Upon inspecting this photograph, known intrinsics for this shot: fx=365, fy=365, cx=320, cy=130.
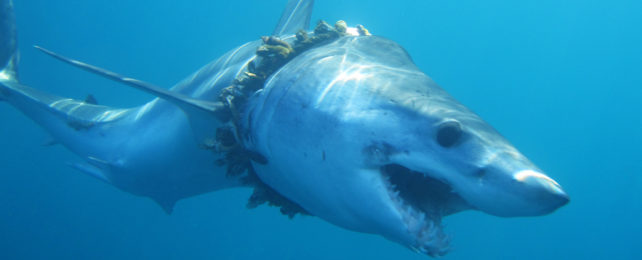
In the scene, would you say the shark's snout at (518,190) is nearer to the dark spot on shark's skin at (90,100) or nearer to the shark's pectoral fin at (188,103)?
the shark's pectoral fin at (188,103)

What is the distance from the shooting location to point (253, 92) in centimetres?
327

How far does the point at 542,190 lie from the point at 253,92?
7.80 feet

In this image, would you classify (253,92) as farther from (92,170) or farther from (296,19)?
(92,170)

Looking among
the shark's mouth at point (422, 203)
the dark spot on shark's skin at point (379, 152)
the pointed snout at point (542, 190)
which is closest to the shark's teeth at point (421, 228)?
the shark's mouth at point (422, 203)

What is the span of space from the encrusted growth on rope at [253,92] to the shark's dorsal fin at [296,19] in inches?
71.8

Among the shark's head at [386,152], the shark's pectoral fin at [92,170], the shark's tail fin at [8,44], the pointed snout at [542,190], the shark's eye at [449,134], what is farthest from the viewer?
the shark's tail fin at [8,44]

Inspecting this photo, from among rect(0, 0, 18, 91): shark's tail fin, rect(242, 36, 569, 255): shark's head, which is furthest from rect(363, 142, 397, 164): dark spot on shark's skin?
rect(0, 0, 18, 91): shark's tail fin

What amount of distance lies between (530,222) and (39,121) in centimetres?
5134

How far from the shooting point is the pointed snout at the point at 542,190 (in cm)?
158

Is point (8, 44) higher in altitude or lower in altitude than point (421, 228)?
lower

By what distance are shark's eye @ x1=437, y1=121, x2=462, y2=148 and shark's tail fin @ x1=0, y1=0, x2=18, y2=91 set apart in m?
7.08

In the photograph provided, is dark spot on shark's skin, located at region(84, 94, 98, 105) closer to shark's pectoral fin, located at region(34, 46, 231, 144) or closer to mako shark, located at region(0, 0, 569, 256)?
mako shark, located at region(0, 0, 569, 256)

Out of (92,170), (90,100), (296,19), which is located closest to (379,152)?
(296,19)

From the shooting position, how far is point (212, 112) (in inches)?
131
